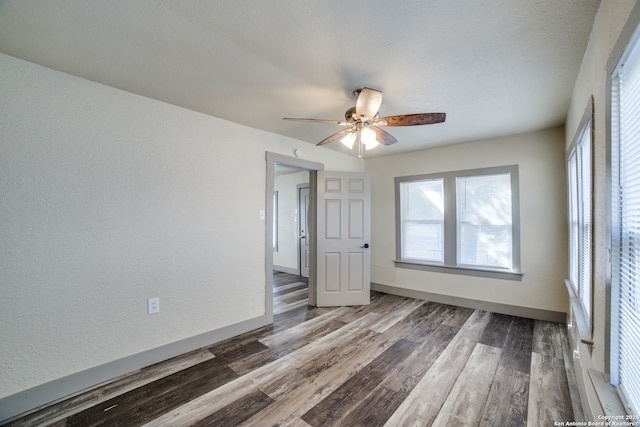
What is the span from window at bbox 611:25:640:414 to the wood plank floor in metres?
1.00

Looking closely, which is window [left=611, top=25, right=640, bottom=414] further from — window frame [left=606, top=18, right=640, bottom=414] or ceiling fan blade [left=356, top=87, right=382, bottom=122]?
ceiling fan blade [left=356, top=87, right=382, bottom=122]

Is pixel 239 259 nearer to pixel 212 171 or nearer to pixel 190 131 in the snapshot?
pixel 212 171

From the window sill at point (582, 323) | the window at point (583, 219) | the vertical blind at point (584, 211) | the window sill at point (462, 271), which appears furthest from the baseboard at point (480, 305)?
the vertical blind at point (584, 211)

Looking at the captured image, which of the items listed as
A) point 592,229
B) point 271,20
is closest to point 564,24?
point 592,229

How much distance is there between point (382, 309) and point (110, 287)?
316cm

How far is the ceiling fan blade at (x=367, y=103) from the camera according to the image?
1.96m

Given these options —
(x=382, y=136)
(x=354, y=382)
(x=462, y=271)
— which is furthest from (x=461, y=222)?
(x=354, y=382)

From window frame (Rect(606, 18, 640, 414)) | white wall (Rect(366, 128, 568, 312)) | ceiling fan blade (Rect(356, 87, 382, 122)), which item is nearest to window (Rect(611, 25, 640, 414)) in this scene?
window frame (Rect(606, 18, 640, 414))

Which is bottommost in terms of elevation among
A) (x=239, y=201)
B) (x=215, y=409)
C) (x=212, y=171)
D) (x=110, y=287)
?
(x=215, y=409)

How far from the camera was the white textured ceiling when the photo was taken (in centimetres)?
136

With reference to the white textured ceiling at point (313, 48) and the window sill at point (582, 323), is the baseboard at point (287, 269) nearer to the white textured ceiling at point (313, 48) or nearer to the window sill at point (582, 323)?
the white textured ceiling at point (313, 48)

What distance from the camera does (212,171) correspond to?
279 cm

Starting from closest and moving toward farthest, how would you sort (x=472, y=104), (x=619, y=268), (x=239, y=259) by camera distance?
(x=619, y=268)
(x=472, y=104)
(x=239, y=259)

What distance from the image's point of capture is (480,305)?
12.1 ft
